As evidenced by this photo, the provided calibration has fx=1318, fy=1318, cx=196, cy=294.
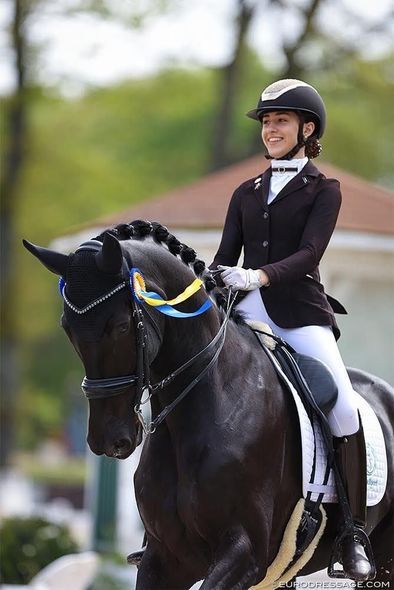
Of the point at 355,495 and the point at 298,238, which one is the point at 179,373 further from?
the point at 355,495

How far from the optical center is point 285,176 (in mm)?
6383

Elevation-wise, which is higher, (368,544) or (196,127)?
(368,544)

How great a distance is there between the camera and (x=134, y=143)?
35656mm

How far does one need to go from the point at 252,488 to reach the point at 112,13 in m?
20.1

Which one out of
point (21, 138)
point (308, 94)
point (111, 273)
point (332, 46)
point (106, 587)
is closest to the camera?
point (111, 273)

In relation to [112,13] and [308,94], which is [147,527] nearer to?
[308,94]

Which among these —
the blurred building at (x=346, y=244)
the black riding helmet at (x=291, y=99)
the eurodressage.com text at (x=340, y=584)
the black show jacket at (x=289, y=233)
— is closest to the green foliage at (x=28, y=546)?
the blurred building at (x=346, y=244)

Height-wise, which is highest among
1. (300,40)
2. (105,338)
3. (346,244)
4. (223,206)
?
(105,338)

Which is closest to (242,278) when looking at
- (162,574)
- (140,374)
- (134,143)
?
(140,374)

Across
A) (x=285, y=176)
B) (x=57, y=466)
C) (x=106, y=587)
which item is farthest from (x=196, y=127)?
(x=285, y=176)

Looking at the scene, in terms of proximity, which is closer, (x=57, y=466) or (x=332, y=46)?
(x=332, y=46)

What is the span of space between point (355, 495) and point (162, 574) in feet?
3.61

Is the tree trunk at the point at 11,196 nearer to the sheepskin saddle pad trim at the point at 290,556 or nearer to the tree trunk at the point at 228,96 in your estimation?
the tree trunk at the point at 228,96

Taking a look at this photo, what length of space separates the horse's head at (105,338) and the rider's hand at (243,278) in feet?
2.21
